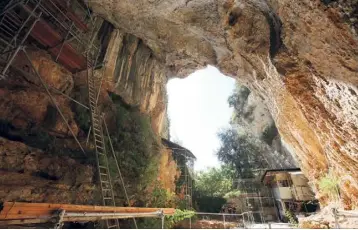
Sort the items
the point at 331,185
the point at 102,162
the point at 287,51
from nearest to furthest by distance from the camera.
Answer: the point at 287,51, the point at 102,162, the point at 331,185

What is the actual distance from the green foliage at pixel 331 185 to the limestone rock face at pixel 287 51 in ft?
1.46

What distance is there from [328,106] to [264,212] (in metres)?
20.2

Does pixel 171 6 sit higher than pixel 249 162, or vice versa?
pixel 171 6

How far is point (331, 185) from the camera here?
9.05m

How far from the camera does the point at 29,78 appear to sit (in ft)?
25.5

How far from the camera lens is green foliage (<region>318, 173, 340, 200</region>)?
8.88 metres

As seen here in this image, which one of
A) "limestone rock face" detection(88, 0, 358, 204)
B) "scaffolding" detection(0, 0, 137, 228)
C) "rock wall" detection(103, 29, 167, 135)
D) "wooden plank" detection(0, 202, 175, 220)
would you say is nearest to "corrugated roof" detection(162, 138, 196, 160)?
"rock wall" detection(103, 29, 167, 135)

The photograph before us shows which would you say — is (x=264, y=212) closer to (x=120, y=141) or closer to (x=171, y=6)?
(x=120, y=141)

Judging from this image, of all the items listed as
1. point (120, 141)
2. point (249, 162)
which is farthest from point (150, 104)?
point (249, 162)

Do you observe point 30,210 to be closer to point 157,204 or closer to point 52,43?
point 52,43

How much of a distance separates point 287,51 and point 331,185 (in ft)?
20.8

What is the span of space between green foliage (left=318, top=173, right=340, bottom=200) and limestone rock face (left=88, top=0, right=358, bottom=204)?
444 millimetres

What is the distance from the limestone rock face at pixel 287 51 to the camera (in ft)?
17.2

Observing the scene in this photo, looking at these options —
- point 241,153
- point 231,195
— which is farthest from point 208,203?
point 241,153
